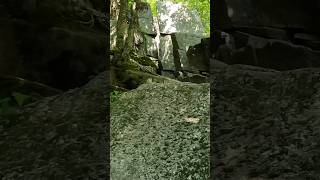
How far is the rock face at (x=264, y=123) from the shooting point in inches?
104

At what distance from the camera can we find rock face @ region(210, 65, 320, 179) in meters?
2.65

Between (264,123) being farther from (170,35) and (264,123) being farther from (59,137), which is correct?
(170,35)

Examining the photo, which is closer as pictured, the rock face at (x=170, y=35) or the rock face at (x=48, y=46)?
the rock face at (x=48, y=46)

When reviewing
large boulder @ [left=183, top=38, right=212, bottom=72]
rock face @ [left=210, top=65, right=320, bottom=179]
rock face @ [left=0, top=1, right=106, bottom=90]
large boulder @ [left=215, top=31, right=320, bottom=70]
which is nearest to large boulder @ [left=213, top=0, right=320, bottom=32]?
large boulder @ [left=215, top=31, right=320, bottom=70]

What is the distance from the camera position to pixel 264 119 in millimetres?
3078

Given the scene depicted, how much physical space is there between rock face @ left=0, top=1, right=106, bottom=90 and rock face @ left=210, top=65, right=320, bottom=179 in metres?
1.33

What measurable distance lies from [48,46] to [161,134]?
150 cm

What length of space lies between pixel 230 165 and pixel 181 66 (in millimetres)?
4387

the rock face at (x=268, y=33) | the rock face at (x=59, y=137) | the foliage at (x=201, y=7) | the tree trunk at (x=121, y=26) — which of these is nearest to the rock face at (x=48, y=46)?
the rock face at (x=59, y=137)

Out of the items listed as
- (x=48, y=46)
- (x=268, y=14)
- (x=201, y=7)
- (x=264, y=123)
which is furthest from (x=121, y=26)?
(x=264, y=123)

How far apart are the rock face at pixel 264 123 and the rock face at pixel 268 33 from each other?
4.3 inches

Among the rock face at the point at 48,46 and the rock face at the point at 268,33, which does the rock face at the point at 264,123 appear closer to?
the rock face at the point at 268,33

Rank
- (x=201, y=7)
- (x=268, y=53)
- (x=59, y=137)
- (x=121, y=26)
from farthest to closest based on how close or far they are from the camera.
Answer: (x=201, y=7), (x=121, y=26), (x=268, y=53), (x=59, y=137)

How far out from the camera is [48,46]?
3.66 metres
